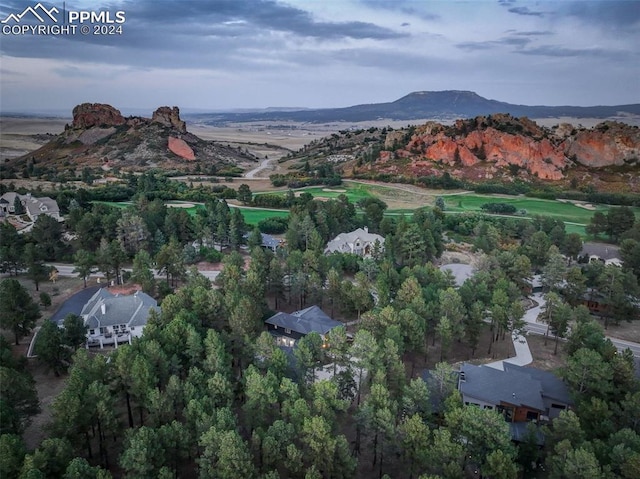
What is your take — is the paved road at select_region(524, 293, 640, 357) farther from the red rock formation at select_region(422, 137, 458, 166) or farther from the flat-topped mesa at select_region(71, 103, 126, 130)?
the flat-topped mesa at select_region(71, 103, 126, 130)

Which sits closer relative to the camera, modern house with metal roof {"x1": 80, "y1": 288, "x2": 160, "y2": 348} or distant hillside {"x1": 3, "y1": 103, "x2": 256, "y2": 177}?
modern house with metal roof {"x1": 80, "y1": 288, "x2": 160, "y2": 348}

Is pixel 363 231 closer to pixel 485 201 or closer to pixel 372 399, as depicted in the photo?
pixel 372 399

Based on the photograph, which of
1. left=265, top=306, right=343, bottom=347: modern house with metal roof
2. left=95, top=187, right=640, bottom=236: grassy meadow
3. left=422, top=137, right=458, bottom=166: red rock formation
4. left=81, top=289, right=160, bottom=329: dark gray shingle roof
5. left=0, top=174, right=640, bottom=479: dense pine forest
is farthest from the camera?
left=422, top=137, right=458, bottom=166: red rock formation

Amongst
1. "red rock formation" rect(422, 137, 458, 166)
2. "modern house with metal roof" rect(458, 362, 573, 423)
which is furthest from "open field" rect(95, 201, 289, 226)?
"modern house with metal roof" rect(458, 362, 573, 423)

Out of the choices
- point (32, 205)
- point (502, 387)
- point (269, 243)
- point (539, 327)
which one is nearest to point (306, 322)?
point (502, 387)

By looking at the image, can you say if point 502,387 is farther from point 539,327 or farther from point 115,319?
point 115,319
